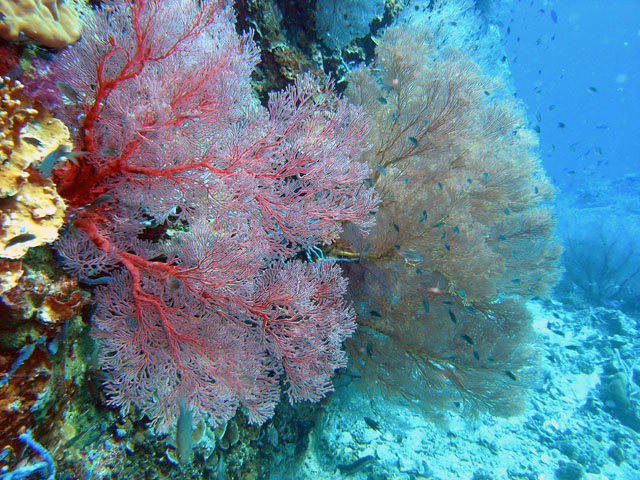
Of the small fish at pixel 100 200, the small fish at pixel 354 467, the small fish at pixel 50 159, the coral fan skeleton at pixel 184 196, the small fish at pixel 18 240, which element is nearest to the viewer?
the small fish at pixel 18 240

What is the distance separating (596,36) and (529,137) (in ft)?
376

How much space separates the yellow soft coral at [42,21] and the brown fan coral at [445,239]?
318 centimetres

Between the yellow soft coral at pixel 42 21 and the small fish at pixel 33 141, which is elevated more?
the yellow soft coral at pixel 42 21

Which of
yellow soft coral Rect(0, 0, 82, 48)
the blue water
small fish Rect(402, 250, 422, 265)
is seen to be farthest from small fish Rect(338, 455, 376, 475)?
yellow soft coral Rect(0, 0, 82, 48)

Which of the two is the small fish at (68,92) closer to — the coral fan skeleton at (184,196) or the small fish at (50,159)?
the coral fan skeleton at (184,196)

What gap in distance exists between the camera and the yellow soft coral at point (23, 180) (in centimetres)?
172

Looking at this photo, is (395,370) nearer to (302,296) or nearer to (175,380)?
(302,296)

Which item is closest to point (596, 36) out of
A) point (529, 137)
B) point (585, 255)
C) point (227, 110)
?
point (585, 255)

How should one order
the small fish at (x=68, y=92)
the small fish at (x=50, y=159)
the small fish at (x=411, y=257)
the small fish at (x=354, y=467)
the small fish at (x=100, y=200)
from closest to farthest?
the small fish at (x=50, y=159) < the small fish at (x=68, y=92) < the small fish at (x=100, y=200) < the small fish at (x=411, y=257) < the small fish at (x=354, y=467)

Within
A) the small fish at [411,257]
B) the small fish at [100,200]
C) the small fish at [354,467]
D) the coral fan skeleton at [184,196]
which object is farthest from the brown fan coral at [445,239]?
the small fish at [100,200]

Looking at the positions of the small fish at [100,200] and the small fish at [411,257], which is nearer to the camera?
the small fish at [100,200]

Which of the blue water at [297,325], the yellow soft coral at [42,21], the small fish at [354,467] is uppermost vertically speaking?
the yellow soft coral at [42,21]

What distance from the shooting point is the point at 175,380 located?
8.21 ft

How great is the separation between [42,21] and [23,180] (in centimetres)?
110
